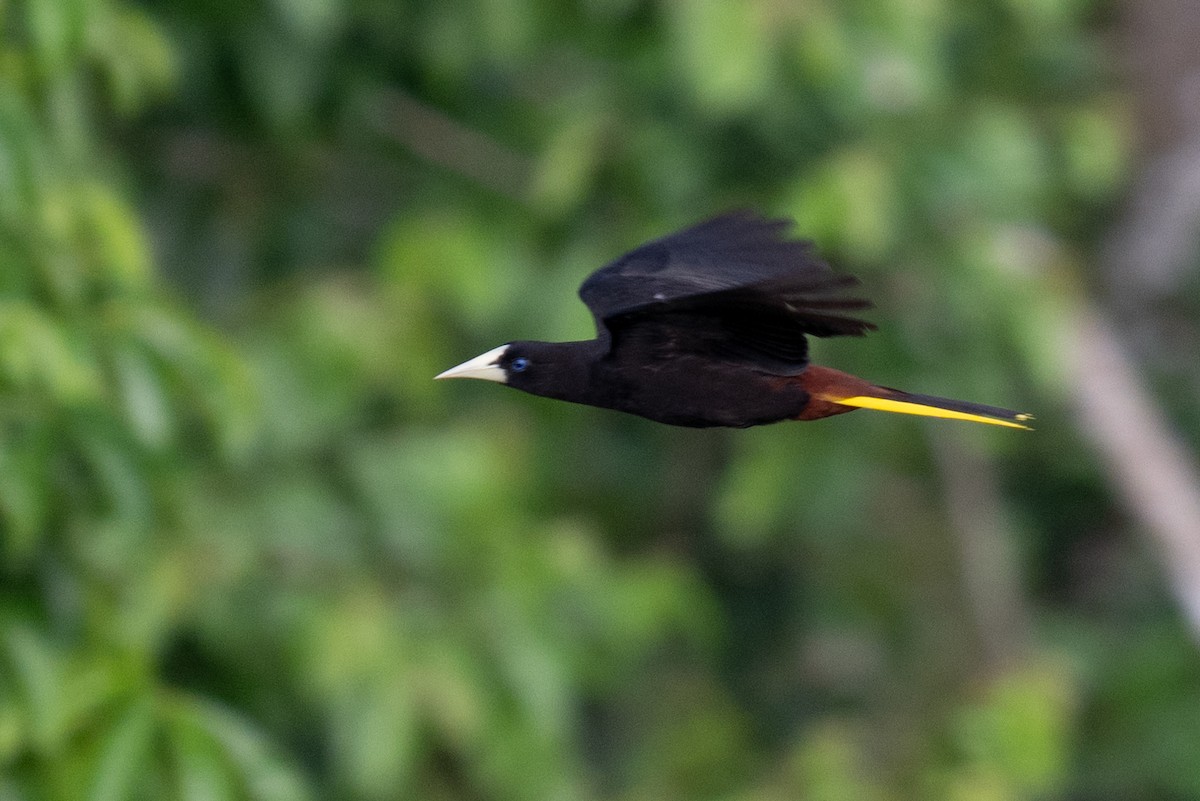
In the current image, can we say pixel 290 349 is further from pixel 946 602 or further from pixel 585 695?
pixel 946 602

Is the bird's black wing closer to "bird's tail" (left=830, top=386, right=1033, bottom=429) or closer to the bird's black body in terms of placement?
the bird's black body

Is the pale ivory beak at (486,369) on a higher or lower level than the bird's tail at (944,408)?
higher

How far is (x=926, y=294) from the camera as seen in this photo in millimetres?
5547

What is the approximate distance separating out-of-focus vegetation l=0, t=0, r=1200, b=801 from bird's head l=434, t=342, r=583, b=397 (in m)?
0.66

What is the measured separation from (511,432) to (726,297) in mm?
2969

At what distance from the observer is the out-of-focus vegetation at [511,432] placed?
3.18m

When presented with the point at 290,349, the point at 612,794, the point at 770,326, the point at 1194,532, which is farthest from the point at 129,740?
the point at 1194,532

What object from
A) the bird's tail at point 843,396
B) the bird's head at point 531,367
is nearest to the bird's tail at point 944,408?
the bird's tail at point 843,396

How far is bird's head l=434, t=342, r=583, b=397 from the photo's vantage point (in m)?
2.74

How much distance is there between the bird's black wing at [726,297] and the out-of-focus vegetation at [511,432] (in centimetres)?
83

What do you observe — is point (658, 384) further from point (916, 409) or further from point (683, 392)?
point (916, 409)

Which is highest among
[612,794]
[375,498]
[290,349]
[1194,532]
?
[290,349]

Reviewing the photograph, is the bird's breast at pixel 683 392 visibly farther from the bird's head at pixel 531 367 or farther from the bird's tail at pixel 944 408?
the bird's tail at pixel 944 408

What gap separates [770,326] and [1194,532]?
Result: 3.27m
